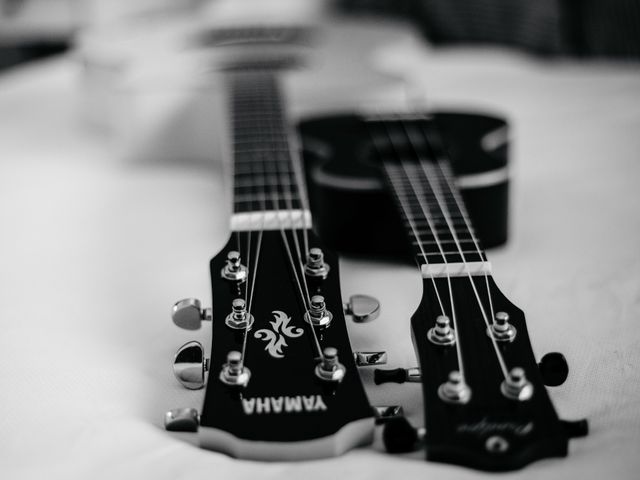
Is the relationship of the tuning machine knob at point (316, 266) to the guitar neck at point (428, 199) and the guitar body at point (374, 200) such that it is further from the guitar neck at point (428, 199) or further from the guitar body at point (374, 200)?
the guitar body at point (374, 200)

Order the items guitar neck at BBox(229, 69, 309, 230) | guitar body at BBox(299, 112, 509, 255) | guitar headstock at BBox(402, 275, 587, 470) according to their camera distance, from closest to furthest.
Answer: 1. guitar headstock at BBox(402, 275, 587, 470)
2. guitar neck at BBox(229, 69, 309, 230)
3. guitar body at BBox(299, 112, 509, 255)

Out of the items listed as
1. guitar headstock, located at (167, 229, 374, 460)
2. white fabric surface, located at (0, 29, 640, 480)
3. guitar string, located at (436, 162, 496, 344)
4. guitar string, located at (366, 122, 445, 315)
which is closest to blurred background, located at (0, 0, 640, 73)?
white fabric surface, located at (0, 29, 640, 480)

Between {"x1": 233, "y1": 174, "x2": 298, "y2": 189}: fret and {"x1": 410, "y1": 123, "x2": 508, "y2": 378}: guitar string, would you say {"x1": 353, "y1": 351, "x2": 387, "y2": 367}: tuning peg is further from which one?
{"x1": 233, "y1": 174, "x2": 298, "y2": 189}: fret

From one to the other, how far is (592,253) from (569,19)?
90cm

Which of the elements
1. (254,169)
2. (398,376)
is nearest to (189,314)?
(398,376)

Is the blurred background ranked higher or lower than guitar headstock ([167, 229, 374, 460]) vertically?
higher

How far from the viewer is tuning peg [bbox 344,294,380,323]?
0.52 meters

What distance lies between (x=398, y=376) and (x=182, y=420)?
145mm

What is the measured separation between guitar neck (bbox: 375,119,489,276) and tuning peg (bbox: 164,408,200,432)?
20cm

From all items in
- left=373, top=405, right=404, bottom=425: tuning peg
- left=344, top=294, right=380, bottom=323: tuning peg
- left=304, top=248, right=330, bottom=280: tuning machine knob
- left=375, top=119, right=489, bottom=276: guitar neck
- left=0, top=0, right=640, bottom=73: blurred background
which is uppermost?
left=0, top=0, right=640, bottom=73: blurred background

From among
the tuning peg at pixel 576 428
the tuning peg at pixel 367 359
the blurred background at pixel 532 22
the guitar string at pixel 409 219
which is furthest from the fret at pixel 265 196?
the blurred background at pixel 532 22

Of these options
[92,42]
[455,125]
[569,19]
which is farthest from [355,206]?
[569,19]

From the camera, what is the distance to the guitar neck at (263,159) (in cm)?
64

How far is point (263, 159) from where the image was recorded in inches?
31.1
